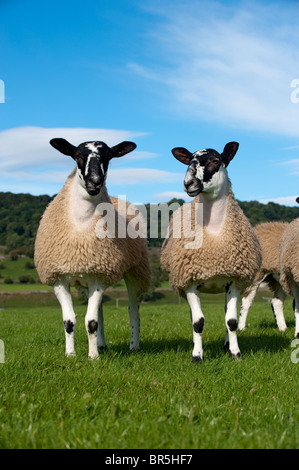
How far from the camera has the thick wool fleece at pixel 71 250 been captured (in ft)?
21.7

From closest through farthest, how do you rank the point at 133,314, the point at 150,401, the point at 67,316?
the point at 150,401
the point at 67,316
the point at 133,314

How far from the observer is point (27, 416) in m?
3.90

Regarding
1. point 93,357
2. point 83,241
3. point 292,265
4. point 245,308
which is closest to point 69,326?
point 93,357

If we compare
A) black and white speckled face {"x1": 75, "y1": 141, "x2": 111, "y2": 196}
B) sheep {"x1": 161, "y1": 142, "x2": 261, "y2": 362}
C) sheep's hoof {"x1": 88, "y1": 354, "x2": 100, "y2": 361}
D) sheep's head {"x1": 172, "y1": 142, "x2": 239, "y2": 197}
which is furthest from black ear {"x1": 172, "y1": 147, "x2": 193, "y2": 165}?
sheep's hoof {"x1": 88, "y1": 354, "x2": 100, "y2": 361}

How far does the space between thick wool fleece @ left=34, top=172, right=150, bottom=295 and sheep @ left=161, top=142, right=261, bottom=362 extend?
86 centimetres

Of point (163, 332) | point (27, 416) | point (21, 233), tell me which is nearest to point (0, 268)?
point (21, 233)

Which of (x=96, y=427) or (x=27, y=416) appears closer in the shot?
(x=96, y=427)

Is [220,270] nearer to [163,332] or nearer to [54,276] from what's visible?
[54,276]

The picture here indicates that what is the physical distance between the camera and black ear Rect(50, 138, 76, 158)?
6.83m

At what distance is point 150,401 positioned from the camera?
4461 millimetres

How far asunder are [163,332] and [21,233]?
268 feet

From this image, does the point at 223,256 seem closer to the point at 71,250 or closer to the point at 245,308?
the point at 71,250

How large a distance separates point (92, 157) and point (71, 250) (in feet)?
Result: 4.04

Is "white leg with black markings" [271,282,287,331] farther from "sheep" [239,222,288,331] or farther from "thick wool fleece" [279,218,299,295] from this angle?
"thick wool fleece" [279,218,299,295]
